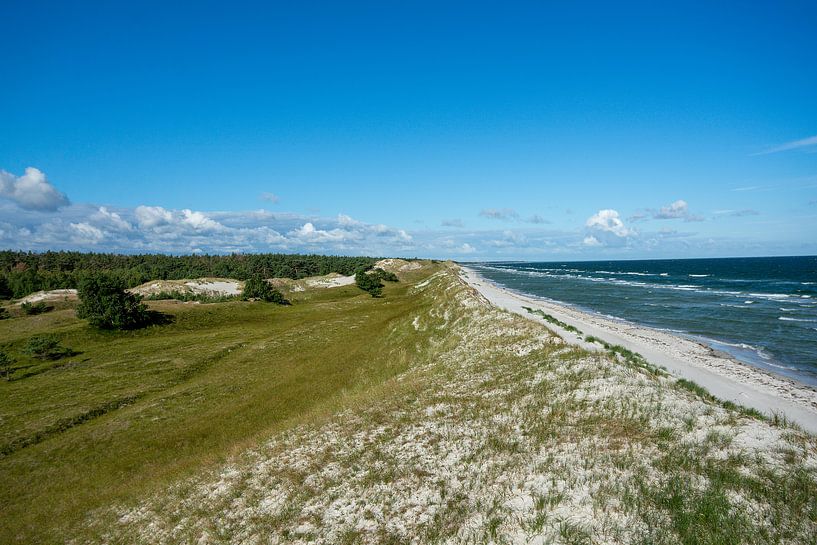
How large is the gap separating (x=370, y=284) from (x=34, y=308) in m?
87.0

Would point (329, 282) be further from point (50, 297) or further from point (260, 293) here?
point (50, 297)

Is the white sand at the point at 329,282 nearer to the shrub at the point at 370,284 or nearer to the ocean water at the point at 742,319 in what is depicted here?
the shrub at the point at 370,284

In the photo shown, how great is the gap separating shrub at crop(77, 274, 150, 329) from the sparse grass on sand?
31.9 meters

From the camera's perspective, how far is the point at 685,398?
852 inches

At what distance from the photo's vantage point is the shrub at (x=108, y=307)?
2835 inches

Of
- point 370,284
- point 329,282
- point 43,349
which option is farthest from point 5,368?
point 329,282

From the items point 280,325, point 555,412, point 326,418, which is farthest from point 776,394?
point 280,325

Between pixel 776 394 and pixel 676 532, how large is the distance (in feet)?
A: 98.1

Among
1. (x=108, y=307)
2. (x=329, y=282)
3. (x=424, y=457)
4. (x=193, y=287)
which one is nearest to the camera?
(x=424, y=457)

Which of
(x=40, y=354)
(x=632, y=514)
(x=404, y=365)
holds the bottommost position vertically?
(x=40, y=354)

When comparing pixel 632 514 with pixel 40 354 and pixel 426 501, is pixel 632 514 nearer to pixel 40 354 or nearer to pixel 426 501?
pixel 426 501

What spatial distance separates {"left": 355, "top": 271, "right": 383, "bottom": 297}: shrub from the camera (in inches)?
4549

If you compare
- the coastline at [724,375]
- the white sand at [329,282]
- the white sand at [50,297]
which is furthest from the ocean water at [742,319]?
the white sand at [50,297]

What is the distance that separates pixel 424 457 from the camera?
1777cm
